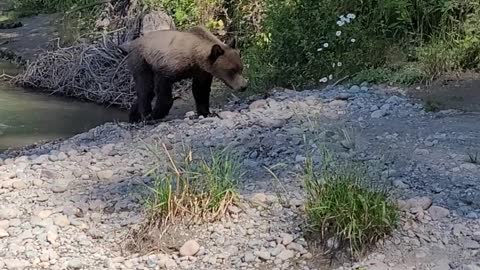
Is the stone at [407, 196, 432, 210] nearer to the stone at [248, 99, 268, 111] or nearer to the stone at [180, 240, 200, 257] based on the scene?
the stone at [180, 240, 200, 257]

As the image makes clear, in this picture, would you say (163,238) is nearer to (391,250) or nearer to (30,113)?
(391,250)

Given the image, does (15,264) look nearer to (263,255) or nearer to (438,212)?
(263,255)

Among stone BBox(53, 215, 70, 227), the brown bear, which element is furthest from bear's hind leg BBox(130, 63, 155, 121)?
stone BBox(53, 215, 70, 227)

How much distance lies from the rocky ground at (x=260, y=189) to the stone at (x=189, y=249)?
0.04 ft

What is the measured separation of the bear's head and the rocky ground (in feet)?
Result: 1.36

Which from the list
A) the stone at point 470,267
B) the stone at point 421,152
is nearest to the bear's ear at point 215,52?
the stone at point 421,152

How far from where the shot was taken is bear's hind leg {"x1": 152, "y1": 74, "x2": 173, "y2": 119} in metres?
9.03

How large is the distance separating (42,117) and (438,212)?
301 inches

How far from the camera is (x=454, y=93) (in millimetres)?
8836

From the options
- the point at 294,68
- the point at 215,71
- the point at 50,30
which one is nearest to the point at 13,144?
the point at 215,71

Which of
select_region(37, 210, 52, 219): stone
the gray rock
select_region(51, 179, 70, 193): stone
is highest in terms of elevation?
the gray rock

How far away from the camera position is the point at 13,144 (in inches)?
400

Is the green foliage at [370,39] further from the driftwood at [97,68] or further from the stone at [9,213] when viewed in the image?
the stone at [9,213]

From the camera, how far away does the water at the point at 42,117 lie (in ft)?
34.8
